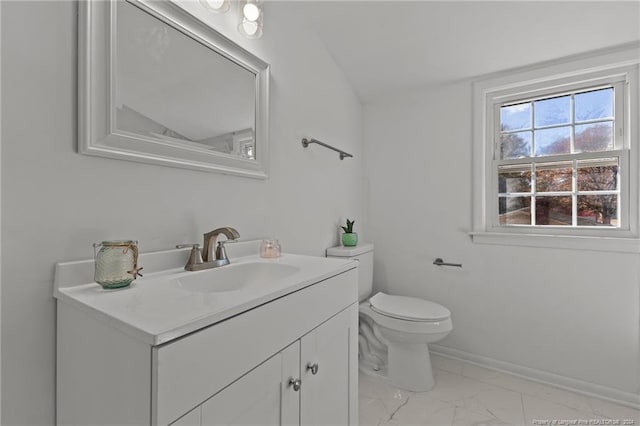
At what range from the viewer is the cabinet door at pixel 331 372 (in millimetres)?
915

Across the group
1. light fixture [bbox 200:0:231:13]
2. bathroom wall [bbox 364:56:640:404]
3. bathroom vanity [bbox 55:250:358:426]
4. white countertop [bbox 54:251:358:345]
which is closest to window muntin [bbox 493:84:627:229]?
bathroom wall [bbox 364:56:640:404]

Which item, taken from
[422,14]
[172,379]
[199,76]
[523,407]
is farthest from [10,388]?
[422,14]

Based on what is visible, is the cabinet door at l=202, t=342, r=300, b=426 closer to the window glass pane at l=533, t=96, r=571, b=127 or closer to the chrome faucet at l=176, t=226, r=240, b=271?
the chrome faucet at l=176, t=226, r=240, b=271

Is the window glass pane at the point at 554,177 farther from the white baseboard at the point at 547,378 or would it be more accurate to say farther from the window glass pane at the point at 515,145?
the white baseboard at the point at 547,378

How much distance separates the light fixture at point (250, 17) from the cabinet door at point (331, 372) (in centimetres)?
124

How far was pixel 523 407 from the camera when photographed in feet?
5.23

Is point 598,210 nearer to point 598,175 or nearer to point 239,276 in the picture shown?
point 598,175

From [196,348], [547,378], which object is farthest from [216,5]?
[547,378]

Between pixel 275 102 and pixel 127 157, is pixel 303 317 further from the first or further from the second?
pixel 275 102

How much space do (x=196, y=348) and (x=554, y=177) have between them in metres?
2.22

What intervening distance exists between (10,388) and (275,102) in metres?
1.38

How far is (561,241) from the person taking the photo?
177 cm

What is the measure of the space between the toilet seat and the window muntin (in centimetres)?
77

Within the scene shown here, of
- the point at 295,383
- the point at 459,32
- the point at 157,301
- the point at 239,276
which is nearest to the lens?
the point at 157,301
